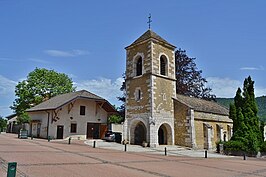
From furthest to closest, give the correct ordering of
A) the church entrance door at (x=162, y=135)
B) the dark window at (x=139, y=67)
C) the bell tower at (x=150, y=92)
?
1. the dark window at (x=139, y=67)
2. the church entrance door at (x=162, y=135)
3. the bell tower at (x=150, y=92)

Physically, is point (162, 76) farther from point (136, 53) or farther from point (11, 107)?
point (11, 107)

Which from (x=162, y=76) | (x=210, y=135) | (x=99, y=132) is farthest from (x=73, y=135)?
(x=210, y=135)

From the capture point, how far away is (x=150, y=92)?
74.6 ft

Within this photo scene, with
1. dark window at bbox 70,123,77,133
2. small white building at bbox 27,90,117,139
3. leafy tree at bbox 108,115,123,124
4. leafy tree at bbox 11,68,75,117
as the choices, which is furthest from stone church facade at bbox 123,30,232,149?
leafy tree at bbox 11,68,75,117

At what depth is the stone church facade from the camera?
22.7 metres

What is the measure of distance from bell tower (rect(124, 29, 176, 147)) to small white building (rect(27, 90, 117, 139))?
7.87 m

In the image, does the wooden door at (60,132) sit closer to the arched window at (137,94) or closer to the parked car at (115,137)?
the parked car at (115,137)

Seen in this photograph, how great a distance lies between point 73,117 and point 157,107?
1195 centimetres

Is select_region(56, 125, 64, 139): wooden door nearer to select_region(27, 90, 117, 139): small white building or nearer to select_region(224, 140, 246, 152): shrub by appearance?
select_region(27, 90, 117, 139): small white building

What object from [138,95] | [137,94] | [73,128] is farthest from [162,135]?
[73,128]

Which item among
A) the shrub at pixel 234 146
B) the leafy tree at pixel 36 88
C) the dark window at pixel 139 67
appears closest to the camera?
the shrub at pixel 234 146

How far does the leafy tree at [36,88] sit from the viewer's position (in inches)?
1647

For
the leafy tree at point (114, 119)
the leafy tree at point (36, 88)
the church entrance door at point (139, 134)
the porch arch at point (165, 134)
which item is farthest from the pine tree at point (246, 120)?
the leafy tree at point (36, 88)

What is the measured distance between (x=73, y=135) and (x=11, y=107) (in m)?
22.3
